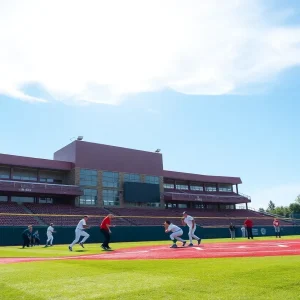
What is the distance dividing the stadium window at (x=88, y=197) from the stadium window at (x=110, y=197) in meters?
1.42

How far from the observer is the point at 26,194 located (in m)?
45.7

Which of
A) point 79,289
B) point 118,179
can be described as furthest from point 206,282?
point 118,179

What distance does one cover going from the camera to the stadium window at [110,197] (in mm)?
50188

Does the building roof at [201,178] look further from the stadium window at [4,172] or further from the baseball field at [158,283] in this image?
the baseball field at [158,283]

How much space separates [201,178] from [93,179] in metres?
23.1

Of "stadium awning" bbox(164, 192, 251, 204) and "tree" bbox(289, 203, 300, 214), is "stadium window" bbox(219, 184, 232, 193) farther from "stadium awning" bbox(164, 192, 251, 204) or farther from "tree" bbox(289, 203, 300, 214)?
"tree" bbox(289, 203, 300, 214)

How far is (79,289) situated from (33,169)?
147ft

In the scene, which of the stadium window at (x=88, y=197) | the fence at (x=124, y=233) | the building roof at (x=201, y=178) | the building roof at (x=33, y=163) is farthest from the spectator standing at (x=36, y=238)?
the building roof at (x=201, y=178)

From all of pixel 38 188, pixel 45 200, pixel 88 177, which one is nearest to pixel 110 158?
pixel 88 177

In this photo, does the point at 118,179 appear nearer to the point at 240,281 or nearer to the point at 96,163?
the point at 96,163

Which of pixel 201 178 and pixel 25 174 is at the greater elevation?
pixel 201 178

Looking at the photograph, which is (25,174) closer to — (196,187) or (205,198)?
(205,198)

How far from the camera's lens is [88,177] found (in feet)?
162

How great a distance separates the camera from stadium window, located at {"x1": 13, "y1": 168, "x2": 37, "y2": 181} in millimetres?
46469
